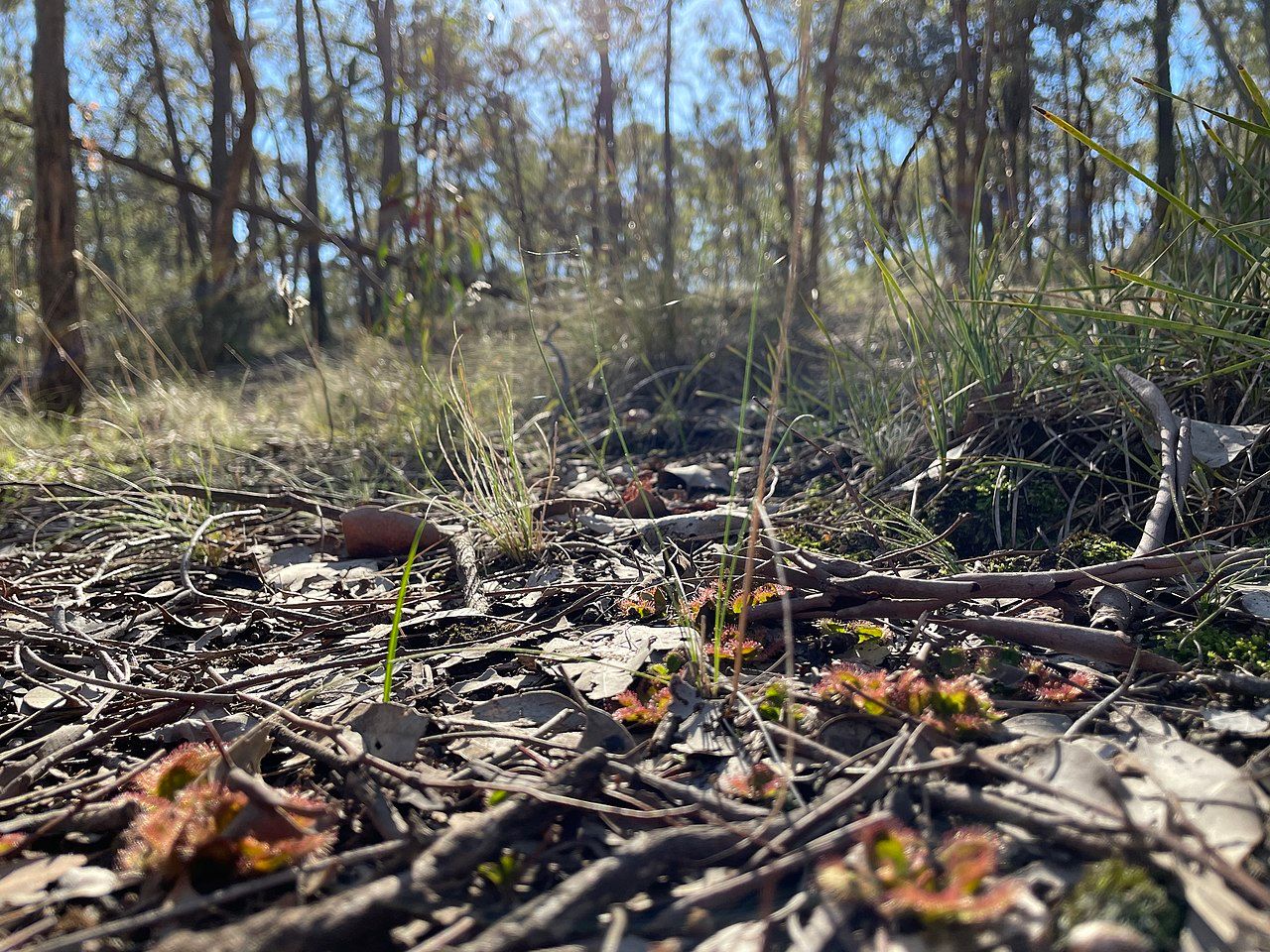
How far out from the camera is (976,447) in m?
2.14

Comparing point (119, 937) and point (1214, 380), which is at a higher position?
point (1214, 380)

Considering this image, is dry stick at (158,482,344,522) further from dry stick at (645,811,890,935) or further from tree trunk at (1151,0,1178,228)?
tree trunk at (1151,0,1178,228)

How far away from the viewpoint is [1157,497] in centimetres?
155

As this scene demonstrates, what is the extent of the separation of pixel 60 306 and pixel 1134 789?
17.1 feet

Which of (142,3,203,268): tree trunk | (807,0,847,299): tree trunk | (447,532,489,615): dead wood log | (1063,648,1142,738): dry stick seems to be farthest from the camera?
(142,3,203,268): tree trunk

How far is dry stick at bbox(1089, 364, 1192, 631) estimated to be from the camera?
135 centimetres

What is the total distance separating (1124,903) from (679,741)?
1.80ft

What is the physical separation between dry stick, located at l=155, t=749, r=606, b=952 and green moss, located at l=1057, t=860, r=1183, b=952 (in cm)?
53

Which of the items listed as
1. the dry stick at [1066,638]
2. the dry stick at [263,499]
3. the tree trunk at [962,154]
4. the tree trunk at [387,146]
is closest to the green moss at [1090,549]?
the dry stick at [1066,638]

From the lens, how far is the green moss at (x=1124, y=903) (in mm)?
733

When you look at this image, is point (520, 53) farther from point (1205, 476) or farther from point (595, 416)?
point (1205, 476)

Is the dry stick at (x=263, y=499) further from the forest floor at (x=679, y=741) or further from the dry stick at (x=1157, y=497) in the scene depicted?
the dry stick at (x=1157, y=497)

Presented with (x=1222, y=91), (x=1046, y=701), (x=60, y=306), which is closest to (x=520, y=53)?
(x=60, y=306)

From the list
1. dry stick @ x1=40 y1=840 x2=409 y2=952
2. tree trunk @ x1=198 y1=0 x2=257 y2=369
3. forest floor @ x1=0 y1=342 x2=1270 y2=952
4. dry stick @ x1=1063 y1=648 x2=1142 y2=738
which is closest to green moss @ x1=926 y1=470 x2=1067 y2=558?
forest floor @ x1=0 y1=342 x2=1270 y2=952
